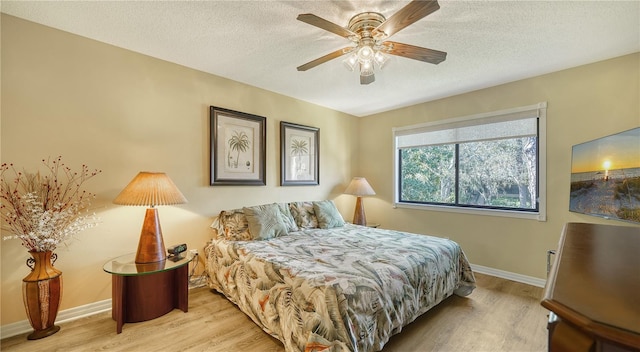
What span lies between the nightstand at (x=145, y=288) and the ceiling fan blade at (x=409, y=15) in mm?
2490

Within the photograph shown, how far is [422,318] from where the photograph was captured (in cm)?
235

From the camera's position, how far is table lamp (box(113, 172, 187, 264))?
7.14 feet

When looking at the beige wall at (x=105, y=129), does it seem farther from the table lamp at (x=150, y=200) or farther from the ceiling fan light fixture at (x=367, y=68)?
the ceiling fan light fixture at (x=367, y=68)

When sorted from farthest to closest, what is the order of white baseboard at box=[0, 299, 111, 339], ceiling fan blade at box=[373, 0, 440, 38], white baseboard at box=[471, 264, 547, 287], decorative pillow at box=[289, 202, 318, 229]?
decorative pillow at box=[289, 202, 318, 229] → white baseboard at box=[471, 264, 547, 287] → white baseboard at box=[0, 299, 111, 339] → ceiling fan blade at box=[373, 0, 440, 38]

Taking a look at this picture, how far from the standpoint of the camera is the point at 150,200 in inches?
85.7

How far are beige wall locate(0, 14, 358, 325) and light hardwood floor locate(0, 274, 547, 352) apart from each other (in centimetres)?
42

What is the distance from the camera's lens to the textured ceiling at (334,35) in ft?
6.25

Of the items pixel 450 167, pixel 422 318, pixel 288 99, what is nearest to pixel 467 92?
pixel 450 167

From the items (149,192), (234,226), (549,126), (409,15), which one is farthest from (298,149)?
(549,126)

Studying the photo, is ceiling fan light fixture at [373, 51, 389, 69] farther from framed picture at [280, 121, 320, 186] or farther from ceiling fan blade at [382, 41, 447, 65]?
framed picture at [280, 121, 320, 186]

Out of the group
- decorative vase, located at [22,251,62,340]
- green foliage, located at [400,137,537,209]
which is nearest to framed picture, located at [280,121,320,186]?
green foliage, located at [400,137,537,209]

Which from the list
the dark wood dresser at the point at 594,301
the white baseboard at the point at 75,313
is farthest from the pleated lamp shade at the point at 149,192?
the dark wood dresser at the point at 594,301

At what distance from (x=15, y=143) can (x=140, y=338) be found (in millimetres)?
1830

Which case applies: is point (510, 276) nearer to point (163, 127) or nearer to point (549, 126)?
point (549, 126)
